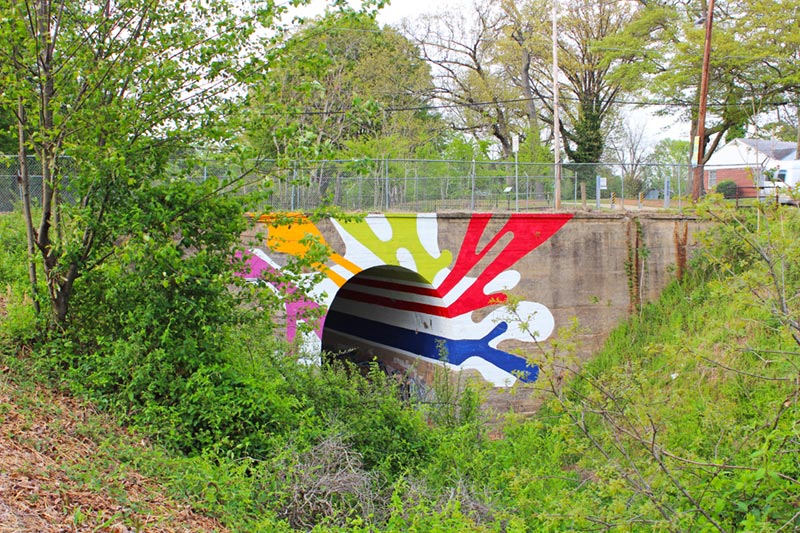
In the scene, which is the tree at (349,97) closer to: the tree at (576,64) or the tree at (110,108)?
the tree at (110,108)

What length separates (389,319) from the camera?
20703mm

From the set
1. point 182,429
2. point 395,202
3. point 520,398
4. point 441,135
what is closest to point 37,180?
point 395,202

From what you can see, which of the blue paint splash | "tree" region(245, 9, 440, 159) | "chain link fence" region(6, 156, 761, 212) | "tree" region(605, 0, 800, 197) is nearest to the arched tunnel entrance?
the blue paint splash

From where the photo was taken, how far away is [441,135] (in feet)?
117

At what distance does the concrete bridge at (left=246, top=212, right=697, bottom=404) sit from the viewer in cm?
1681

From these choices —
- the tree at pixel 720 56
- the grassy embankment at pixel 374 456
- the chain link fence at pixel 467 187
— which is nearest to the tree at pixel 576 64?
the tree at pixel 720 56

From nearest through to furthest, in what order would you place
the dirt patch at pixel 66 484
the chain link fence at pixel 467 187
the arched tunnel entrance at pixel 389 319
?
the dirt patch at pixel 66 484 → the chain link fence at pixel 467 187 → the arched tunnel entrance at pixel 389 319

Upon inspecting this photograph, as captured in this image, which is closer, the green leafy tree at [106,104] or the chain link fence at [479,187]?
the green leafy tree at [106,104]

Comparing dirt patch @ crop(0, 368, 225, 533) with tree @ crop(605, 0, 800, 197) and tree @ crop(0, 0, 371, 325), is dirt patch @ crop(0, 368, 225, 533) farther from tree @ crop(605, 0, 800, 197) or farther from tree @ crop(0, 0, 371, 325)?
tree @ crop(605, 0, 800, 197)

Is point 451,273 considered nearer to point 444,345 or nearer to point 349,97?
point 444,345

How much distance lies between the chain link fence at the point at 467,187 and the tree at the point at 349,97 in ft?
3.15

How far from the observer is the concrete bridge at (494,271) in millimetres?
16812

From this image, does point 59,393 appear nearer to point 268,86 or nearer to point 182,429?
point 182,429

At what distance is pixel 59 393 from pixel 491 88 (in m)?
31.0
